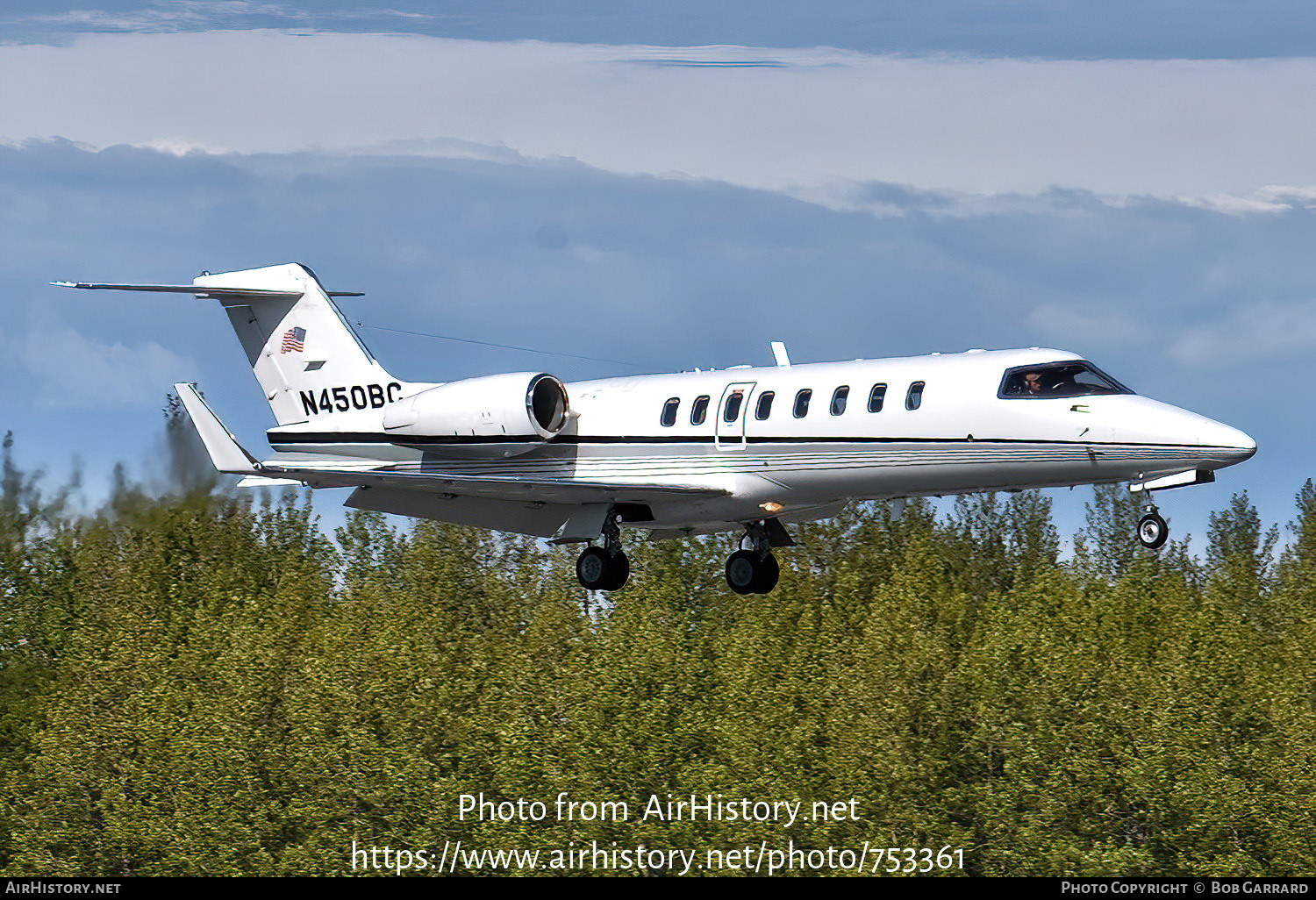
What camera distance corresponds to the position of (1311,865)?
5103 centimetres

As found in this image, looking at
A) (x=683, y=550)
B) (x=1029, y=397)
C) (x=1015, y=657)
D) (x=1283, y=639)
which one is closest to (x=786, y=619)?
(x=683, y=550)

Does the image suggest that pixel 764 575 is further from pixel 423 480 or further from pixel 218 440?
pixel 218 440

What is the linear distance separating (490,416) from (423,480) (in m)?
1.57

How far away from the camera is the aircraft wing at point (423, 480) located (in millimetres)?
26453

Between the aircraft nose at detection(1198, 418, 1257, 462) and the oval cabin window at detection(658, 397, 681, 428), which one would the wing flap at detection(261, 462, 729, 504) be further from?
the aircraft nose at detection(1198, 418, 1257, 462)

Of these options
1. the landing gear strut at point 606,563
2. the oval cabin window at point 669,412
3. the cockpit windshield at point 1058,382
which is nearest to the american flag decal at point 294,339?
the landing gear strut at point 606,563

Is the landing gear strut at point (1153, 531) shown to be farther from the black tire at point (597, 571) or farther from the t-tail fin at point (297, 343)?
the t-tail fin at point (297, 343)

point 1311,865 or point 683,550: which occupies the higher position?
point 683,550

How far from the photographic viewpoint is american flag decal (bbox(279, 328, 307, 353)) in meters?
32.1

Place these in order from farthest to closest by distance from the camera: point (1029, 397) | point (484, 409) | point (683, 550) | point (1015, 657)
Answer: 1. point (683, 550)
2. point (1015, 657)
3. point (484, 409)
4. point (1029, 397)

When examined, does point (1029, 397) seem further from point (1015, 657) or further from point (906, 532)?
point (906, 532)

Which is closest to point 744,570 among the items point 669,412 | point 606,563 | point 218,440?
point 606,563

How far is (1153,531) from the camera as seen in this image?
2217 centimetres
